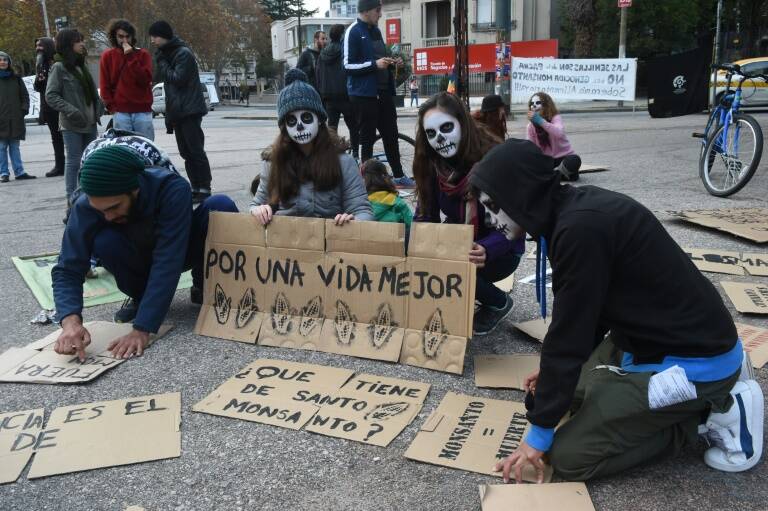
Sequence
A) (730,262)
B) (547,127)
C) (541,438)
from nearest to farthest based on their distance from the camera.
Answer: (541,438) < (730,262) < (547,127)

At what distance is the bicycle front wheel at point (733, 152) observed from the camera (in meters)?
5.62

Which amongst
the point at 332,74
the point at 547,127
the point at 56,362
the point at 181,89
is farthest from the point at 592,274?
the point at 332,74

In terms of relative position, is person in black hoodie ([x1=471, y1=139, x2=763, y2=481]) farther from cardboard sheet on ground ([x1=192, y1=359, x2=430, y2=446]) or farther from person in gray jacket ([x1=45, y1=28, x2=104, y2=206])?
person in gray jacket ([x1=45, y1=28, x2=104, y2=206])

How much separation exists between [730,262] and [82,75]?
6.09 m

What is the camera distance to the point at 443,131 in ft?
9.77

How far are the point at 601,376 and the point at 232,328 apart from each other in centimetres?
187

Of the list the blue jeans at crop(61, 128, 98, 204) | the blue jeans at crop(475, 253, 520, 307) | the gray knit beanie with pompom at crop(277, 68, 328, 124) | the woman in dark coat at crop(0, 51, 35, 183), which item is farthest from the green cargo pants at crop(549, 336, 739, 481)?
the woman in dark coat at crop(0, 51, 35, 183)

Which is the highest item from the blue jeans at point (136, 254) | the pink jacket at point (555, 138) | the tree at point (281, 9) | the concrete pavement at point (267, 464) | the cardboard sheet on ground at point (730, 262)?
the tree at point (281, 9)

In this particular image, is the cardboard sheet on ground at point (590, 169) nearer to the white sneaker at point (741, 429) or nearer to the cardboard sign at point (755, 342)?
the cardboard sign at point (755, 342)

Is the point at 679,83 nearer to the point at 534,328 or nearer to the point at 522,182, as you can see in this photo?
the point at 534,328

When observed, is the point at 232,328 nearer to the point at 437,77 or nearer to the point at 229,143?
the point at 229,143

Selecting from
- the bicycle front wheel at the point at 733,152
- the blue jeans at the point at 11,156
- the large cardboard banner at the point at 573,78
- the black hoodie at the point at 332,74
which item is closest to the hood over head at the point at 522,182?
the bicycle front wheel at the point at 733,152

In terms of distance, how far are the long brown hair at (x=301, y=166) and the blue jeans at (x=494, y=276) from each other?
0.92 meters

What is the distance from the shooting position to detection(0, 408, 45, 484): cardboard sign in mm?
2189
